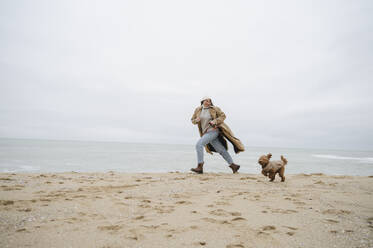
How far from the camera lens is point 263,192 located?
399 cm

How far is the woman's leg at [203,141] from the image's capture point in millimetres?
6242

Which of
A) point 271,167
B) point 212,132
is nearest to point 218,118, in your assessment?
point 212,132

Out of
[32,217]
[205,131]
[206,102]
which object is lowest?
[32,217]

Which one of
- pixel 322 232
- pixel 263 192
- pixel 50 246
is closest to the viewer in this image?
pixel 50 246

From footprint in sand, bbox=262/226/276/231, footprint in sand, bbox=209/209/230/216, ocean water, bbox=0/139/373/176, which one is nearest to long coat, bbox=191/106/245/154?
footprint in sand, bbox=209/209/230/216

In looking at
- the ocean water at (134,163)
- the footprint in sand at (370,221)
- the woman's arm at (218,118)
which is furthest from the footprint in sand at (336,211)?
the ocean water at (134,163)

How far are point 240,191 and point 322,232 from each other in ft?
6.21

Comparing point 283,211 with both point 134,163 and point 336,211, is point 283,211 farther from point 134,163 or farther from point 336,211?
point 134,163

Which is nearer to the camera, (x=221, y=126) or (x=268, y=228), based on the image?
(x=268, y=228)

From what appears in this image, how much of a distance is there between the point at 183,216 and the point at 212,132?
3.97m

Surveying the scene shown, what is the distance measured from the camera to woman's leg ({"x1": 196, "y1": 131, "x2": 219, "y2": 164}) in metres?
6.24

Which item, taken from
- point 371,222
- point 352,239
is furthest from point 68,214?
point 371,222

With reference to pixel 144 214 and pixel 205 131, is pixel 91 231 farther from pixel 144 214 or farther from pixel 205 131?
pixel 205 131

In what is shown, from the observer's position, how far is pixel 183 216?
270 cm
